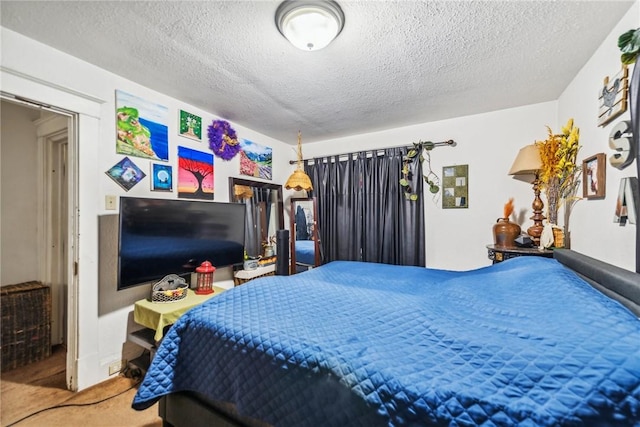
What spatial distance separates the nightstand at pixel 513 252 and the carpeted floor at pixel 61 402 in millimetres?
2670

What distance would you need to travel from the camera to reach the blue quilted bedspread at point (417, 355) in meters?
0.62

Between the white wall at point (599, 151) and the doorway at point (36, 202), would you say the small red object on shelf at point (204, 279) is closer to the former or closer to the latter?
the doorway at point (36, 202)

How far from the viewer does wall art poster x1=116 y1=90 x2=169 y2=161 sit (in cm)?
206

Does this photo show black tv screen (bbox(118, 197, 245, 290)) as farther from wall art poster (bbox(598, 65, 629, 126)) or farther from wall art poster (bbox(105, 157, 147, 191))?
wall art poster (bbox(598, 65, 629, 126))

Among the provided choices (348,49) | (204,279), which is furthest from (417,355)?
(204,279)

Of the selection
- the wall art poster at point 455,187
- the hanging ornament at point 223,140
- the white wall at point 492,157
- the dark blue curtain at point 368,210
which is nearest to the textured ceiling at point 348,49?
the white wall at point 492,157

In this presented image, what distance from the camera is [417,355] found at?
2.67 feet

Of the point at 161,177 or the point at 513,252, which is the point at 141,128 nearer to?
the point at 161,177

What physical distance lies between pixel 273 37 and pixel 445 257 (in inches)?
104

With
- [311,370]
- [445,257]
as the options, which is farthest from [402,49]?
[445,257]

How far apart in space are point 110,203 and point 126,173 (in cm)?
27

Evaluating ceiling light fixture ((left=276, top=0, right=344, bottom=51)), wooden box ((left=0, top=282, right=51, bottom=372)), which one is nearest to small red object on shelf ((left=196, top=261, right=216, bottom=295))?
wooden box ((left=0, top=282, right=51, bottom=372))

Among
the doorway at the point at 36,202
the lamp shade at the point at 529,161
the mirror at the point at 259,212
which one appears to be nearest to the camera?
the lamp shade at the point at 529,161

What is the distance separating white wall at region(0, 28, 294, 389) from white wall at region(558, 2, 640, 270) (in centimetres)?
318
